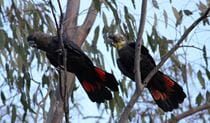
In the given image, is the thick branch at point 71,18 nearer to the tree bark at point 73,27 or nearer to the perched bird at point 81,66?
the tree bark at point 73,27

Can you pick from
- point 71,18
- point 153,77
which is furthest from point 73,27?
point 153,77

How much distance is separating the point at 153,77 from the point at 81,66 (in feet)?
1.19

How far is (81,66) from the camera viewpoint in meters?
2.79

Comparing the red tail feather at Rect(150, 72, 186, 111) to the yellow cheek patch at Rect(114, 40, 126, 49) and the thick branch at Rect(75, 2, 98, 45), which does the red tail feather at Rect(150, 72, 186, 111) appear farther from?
the thick branch at Rect(75, 2, 98, 45)

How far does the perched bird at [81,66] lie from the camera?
8.86ft

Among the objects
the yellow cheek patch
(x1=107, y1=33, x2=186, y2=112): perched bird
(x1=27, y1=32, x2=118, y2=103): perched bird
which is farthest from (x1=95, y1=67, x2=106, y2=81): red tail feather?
the yellow cheek patch

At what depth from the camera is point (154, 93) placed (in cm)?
282

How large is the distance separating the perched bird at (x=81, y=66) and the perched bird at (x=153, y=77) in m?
0.21

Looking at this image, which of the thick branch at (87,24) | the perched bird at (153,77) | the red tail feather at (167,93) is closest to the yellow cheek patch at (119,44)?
the perched bird at (153,77)

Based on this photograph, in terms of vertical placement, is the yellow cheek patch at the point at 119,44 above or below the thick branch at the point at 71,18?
below

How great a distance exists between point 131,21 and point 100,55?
1.14ft

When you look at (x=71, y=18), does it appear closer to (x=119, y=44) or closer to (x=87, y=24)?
(x=87, y=24)

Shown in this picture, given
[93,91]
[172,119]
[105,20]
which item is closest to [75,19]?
[105,20]

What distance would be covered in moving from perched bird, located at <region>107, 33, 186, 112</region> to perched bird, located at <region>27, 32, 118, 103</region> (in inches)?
8.3
